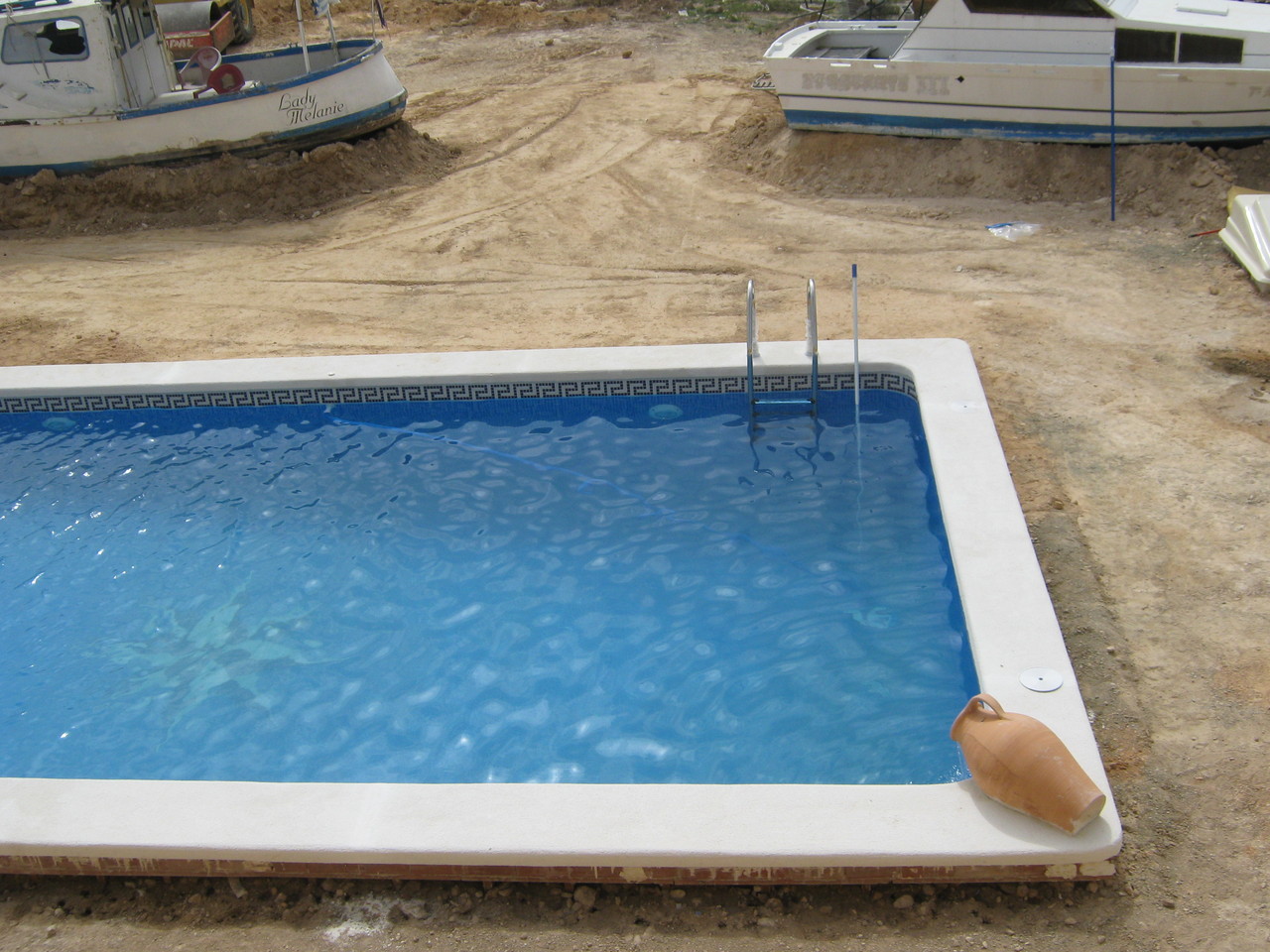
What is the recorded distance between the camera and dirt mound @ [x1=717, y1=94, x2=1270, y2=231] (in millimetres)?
9281

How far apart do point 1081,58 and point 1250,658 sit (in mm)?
7089

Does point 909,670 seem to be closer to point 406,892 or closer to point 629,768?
point 629,768

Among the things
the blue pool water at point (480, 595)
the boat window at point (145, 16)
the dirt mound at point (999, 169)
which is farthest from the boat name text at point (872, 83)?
the boat window at point (145, 16)

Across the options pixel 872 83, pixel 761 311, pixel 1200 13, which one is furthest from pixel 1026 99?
pixel 761 311

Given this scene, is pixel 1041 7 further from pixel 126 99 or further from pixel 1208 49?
pixel 126 99

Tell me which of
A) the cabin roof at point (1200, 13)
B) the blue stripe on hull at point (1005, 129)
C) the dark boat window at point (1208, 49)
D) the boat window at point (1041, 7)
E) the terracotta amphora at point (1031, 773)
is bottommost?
the terracotta amphora at point (1031, 773)

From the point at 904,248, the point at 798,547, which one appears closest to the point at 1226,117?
the point at 904,248

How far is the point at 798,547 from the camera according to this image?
5.82 metres

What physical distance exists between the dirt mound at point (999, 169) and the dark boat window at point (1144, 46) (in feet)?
2.50

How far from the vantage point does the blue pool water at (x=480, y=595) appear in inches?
187

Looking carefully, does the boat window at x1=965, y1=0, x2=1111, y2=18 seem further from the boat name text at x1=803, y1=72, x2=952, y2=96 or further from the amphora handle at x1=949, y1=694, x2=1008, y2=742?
A: the amphora handle at x1=949, y1=694, x2=1008, y2=742

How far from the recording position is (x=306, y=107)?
11.5 m

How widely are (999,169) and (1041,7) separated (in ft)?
4.70

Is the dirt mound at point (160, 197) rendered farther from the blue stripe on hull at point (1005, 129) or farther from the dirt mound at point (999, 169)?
the blue stripe on hull at point (1005, 129)
